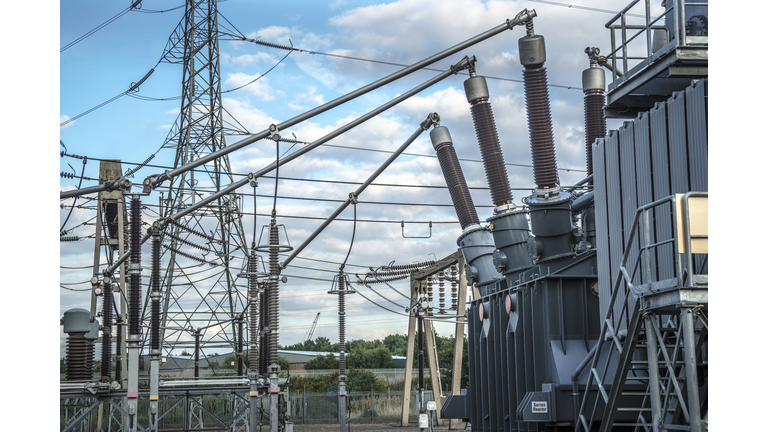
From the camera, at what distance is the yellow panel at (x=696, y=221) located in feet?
28.1

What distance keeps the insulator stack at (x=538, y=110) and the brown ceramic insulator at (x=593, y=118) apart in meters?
2.80

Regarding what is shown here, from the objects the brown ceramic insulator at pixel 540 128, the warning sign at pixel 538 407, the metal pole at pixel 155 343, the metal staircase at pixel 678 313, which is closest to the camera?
the metal staircase at pixel 678 313

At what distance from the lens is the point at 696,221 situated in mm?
8602

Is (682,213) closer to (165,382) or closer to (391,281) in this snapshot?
(165,382)

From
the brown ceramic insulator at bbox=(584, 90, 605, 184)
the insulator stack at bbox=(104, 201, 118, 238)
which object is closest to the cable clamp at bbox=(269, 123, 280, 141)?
the brown ceramic insulator at bbox=(584, 90, 605, 184)

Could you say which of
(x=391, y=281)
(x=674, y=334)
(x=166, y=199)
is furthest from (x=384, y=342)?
(x=674, y=334)

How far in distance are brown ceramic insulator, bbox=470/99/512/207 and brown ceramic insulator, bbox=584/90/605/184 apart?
269 cm

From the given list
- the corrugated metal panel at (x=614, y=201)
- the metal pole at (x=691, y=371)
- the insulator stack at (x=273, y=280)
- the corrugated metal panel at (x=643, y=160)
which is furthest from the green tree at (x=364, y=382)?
the metal pole at (x=691, y=371)

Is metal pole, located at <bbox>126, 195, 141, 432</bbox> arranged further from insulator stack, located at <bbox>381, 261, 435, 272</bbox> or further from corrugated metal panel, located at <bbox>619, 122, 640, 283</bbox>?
insulator stack, located at <bbox>381, 261, 435, 272</bbox>

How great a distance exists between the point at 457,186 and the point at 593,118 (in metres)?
3.93

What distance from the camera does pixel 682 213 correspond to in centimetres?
861

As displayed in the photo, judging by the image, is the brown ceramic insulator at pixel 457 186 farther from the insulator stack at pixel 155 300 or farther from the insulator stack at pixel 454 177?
the insulator stack at pixel 155 300

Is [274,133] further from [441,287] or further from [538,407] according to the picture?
[441,287]

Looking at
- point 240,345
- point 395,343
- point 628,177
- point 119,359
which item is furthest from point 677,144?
point 395,343
